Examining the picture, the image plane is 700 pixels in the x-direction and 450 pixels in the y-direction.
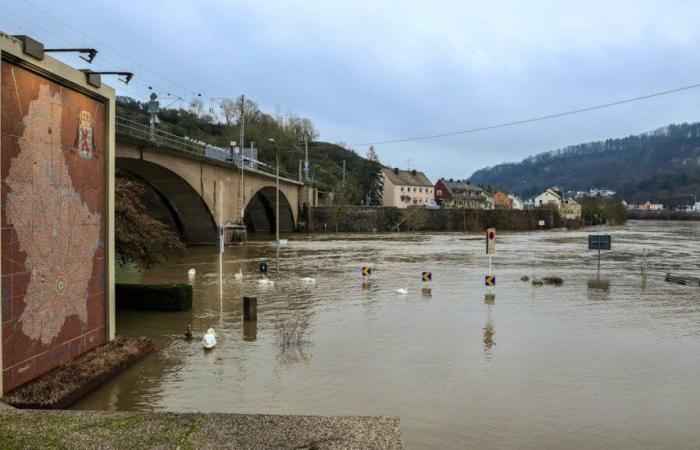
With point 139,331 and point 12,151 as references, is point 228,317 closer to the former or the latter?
point 139,331

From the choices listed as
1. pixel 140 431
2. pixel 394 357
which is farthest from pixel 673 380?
pixel 140 431

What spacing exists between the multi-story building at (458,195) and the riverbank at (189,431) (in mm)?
135666

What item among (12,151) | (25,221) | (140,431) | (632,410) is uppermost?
(12,151)

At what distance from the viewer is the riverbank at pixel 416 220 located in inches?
3465

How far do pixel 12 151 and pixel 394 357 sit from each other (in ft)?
27.9

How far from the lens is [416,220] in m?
93.2

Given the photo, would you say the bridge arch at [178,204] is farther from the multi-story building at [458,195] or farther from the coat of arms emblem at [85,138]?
the multi-story building at [458,195]

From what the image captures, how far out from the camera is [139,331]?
15836 mm

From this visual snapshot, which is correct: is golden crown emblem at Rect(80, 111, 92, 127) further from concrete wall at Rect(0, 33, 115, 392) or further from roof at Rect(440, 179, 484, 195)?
roof at Rect(440, 179, 484, 195)

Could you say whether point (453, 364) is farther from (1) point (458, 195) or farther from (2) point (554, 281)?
(1) point (458, 195)

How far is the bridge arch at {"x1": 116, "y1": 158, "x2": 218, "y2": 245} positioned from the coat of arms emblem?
3123 cm

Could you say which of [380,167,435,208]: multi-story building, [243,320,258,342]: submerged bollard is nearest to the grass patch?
[243,320,258,342]: submerged bollard

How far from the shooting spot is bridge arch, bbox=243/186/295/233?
78.2 metres

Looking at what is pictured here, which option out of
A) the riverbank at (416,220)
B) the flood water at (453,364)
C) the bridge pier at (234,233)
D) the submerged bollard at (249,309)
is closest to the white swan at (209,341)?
the flood water at (453,364)
